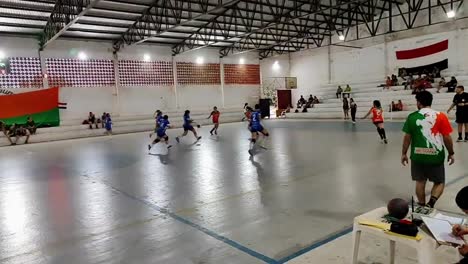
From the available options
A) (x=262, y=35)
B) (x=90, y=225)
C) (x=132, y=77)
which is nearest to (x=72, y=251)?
(x=90, y=225)

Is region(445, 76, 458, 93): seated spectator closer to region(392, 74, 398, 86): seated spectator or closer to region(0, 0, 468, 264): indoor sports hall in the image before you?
region(0, 0, 468, 264): indoor sports hall

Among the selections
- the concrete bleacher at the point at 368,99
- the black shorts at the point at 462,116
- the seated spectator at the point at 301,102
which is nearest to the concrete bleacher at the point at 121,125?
the seated spectator at the point at 301,102

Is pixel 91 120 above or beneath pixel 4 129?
above

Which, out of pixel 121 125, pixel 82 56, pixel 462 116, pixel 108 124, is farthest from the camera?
pixel 121 125

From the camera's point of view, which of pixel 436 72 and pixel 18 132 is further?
pixel 436 72

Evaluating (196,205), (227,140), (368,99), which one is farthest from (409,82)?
Answer: (196,205)

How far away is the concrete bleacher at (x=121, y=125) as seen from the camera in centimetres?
1831

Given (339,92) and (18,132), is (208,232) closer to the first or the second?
(18,132)

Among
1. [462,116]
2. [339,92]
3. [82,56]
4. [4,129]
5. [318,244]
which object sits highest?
[82,56]

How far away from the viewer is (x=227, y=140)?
1358 centimetres

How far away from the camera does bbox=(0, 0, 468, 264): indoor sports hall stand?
3498 mm

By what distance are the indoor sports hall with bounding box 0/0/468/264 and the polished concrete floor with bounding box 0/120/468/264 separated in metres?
0.03

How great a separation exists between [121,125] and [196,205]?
57.5ft

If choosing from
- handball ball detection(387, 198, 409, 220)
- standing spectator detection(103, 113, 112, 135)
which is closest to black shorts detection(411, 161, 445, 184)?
handball ball detection(387, 198, 409, 220)
